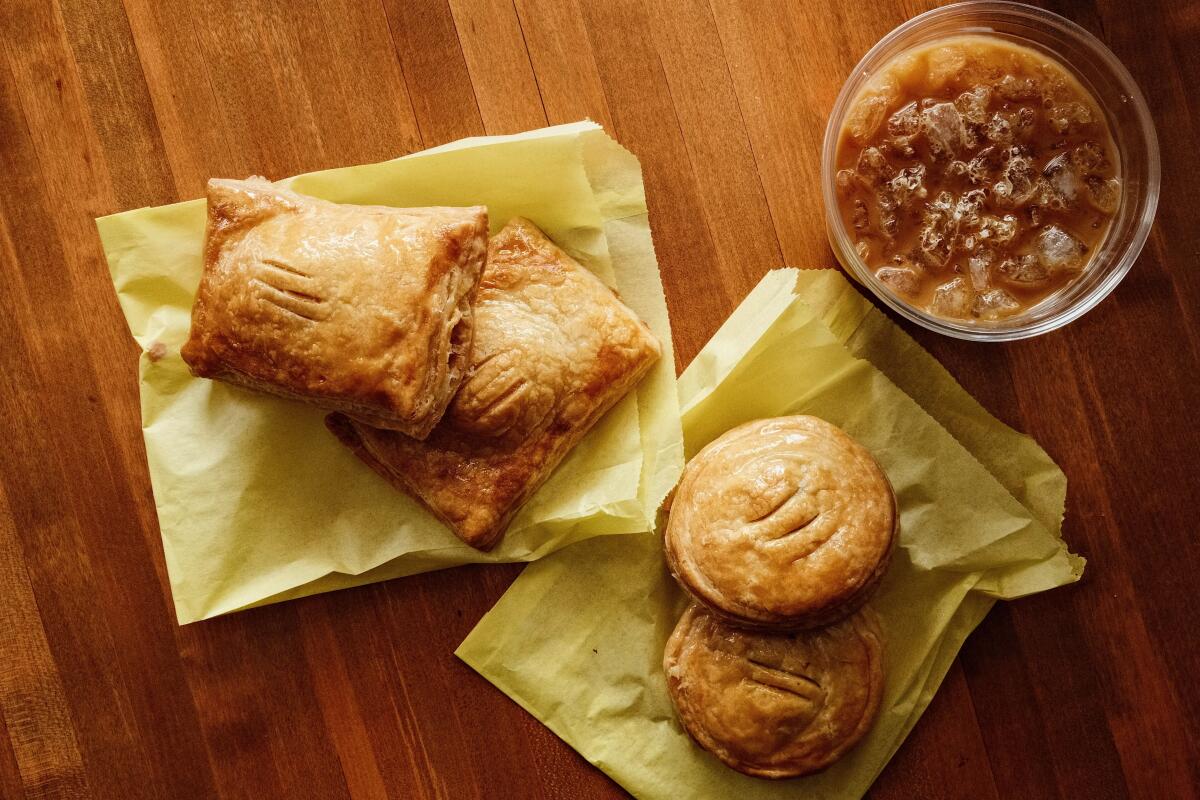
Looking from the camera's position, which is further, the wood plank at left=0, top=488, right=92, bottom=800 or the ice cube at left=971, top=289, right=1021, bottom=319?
the wood plank at left=0, top=488, right=92, bottom=800

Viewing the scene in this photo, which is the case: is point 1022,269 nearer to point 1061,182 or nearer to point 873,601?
point 1061,182

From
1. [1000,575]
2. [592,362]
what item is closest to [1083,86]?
[1000,575]

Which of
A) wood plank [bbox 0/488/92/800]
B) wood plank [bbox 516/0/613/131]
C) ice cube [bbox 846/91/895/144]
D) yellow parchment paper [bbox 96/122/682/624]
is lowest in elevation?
wood plank [bbox 0/488/92/800]

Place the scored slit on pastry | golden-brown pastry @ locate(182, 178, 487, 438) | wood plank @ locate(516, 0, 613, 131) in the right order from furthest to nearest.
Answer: wood plank @ locate(516, 0, 613, 131) < the scored slit on pastry < golden-brown pastry @ locate(182, 178, 487, 438)

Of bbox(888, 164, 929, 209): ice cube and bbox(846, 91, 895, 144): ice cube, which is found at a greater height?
bbox(846, 91, 895, 144): ice cube

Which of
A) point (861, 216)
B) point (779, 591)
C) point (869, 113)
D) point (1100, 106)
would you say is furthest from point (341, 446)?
point (1100, 106)

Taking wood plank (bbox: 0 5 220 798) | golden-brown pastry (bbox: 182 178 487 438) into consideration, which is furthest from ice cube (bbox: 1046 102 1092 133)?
wood plank (bbox: 0 5 220 798)

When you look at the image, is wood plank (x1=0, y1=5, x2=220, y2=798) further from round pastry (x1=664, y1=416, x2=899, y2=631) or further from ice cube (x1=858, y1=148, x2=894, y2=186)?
ice cube (x1=858, y1=148, x2=894, y2=186)

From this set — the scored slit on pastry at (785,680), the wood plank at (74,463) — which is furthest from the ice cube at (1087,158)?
the wood plank at (74,463)

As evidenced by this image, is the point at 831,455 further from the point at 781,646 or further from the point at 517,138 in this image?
the point at 517,138
